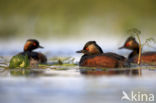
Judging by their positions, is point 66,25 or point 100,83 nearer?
point 100,83

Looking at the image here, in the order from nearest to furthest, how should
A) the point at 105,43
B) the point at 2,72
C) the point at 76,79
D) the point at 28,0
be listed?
the point at 76,79 < the point at 2,72 < the point at 105,43 < the point at 28,0

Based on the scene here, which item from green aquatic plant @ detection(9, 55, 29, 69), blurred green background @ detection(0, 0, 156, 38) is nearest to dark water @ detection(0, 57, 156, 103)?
green aquatic plant @ detection(9, 55, 29, 69)

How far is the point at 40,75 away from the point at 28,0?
141 inches

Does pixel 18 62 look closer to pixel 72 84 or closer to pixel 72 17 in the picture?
pixel 72 84

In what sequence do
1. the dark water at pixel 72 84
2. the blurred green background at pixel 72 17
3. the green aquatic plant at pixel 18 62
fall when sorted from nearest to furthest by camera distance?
1. the dark water at pixel 72 84
2. the green aquatic plant at pixel 18 62
3. the blurred green background at pixel 72 17

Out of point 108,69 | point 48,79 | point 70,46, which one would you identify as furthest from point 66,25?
point 48,79

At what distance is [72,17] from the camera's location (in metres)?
8.01

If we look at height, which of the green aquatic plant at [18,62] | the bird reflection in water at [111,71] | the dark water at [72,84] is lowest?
the dark water at [72,84]

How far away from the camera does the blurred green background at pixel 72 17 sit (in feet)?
26.0

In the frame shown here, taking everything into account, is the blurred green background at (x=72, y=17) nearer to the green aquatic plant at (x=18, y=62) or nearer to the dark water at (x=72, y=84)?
the green aquatic plant at (x=18, y=62)

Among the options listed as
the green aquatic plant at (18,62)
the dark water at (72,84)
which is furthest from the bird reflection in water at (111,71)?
the green aquatic plant at (18,62)

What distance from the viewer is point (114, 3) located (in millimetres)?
8312

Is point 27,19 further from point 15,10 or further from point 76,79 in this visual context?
point 76,79

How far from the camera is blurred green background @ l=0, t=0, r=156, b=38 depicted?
7.91 m
